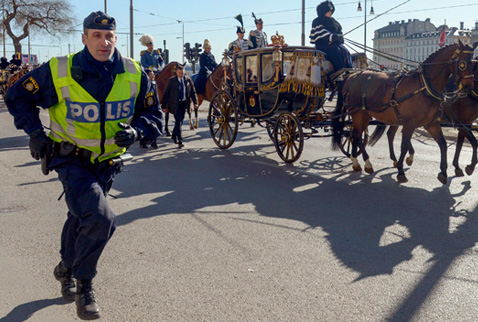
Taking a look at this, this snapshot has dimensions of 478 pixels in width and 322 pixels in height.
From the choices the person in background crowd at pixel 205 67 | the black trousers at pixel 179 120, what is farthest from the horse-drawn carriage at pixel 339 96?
the person in background crowd at pixel 205 67

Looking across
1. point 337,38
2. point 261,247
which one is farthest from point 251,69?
point 261,247

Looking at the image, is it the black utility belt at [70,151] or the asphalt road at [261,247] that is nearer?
the black utility belt at [70,151]

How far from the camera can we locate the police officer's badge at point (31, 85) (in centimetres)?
375

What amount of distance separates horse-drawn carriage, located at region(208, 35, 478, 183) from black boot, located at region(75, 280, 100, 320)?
554cm

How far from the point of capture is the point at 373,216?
636 cm

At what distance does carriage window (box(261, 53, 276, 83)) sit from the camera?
10273 millimetres

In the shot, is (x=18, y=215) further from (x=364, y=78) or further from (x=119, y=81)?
(x=364, y=78)

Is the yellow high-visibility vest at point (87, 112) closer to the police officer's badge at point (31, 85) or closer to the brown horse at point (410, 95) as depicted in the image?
the police officer's badge at point (31, 85)

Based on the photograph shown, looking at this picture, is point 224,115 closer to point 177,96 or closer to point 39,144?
point 177,96

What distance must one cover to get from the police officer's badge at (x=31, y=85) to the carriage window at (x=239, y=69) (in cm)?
742

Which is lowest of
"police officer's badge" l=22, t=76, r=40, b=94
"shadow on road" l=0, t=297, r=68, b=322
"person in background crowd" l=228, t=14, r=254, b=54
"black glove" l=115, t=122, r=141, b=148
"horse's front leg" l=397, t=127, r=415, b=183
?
"shadow on road" l=0, t=297, r=68, b=322

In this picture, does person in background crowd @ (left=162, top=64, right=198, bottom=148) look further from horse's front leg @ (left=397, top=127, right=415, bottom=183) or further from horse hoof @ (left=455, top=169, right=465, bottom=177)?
horse hoof @ (left=455, top=169, right=465, bottom=177)

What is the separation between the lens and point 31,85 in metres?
3.76

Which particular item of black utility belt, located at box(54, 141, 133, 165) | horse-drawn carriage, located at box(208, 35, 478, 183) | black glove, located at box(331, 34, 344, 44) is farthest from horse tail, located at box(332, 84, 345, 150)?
black utility belt, located at box(54, 141, 133, 165)
